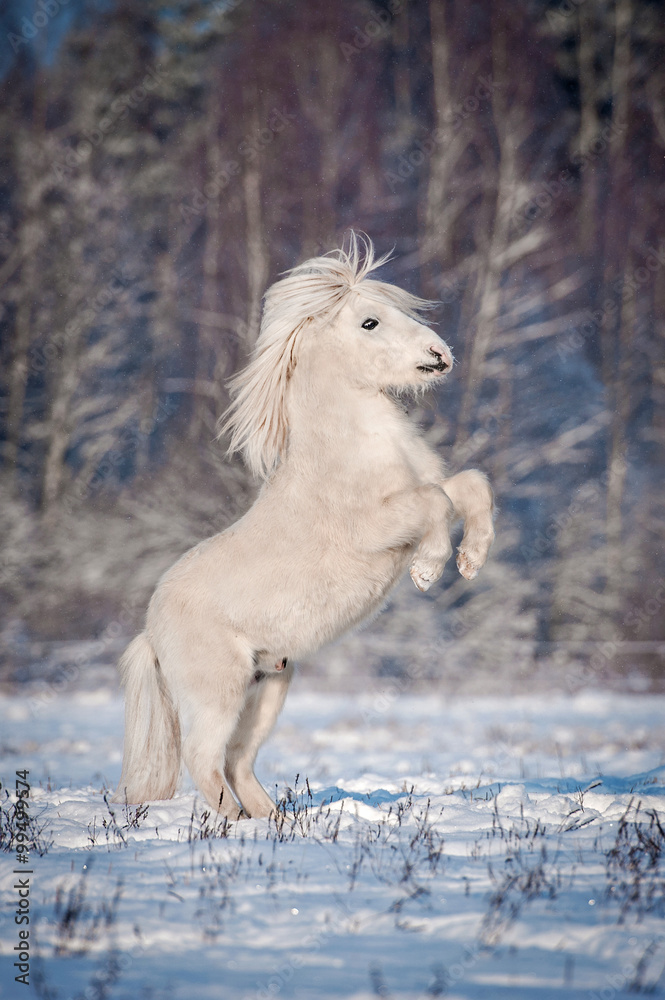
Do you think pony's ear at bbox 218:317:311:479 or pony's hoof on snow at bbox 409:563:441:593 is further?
pony's ear at bbox 218:317:311:479

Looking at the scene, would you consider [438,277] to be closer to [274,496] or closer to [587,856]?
[274,496]

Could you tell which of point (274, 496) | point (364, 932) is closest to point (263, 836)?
point (364, 932)

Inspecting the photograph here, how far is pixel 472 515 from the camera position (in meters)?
4.67

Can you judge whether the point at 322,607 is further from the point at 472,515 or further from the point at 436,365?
the point at 436,365

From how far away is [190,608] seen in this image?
4.72m

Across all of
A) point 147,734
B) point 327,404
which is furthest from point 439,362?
point 147,734

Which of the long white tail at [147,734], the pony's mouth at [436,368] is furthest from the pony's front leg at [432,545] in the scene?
the long white tail at [147,734]

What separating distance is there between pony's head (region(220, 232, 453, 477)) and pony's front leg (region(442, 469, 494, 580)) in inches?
23.4

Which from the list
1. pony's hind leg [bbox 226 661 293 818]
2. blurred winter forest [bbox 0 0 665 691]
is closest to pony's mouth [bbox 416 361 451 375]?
pony's hind leg [bbox 226 661 293 818]

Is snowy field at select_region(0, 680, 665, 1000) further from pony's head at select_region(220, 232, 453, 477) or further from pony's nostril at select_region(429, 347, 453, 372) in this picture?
pony's nostril at select_region(429, 347, 453, 372)

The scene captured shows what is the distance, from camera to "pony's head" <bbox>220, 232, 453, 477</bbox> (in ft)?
15.6

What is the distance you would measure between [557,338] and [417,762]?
Answer: 10.6m

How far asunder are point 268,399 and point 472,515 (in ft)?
4.47

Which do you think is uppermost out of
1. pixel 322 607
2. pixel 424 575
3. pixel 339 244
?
pixel 339 244
